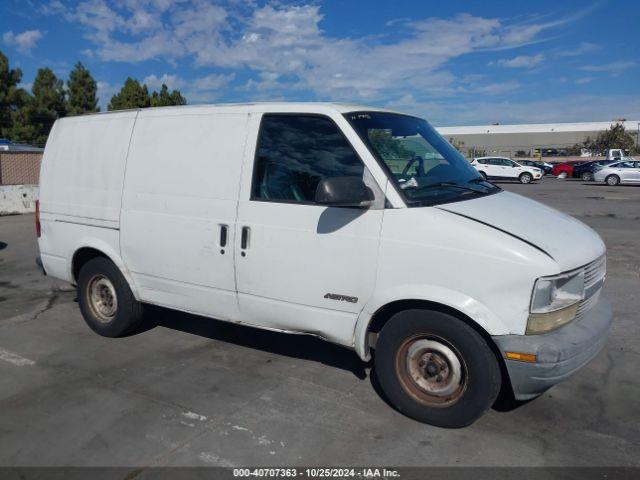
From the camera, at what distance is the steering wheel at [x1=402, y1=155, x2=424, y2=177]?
399 centimetres

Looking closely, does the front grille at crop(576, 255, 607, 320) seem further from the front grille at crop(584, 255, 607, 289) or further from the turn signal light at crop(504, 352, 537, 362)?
the turn signal light at crop(504, 352, 537, 362)

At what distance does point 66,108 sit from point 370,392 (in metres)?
37.1

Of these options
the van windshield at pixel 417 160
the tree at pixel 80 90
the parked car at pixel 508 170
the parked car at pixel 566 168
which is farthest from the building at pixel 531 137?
the van windshield at pixel 417 160

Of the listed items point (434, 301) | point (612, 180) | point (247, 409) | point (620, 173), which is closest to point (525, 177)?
point (612, 180)

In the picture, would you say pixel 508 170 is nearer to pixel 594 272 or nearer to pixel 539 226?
pixel 594 272

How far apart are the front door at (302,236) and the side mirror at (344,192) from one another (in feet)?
0.35

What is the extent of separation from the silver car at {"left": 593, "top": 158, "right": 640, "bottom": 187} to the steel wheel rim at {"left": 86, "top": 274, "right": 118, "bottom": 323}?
109ft

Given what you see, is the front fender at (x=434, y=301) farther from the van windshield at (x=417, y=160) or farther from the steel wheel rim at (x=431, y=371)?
the van windshield at (x=417, y=160)

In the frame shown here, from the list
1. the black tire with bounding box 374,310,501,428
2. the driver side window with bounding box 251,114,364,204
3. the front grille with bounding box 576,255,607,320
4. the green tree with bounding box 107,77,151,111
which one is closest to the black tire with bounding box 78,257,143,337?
the driver side window with bounding box 251,114,364,204

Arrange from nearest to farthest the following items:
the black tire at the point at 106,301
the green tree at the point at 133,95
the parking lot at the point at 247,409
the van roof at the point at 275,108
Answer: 1. the parking lot at the point at 247,409
2. the van roof at the point at 275,108
3. the black tire at the point at 106,301
4. the green tree at the point at 133,95

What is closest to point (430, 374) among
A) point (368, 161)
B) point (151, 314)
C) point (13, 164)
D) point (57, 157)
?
point (368, 161)

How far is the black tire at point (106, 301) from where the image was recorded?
519 centimetres

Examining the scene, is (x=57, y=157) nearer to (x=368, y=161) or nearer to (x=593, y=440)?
(x=368, y=161)

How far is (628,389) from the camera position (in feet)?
14.0
